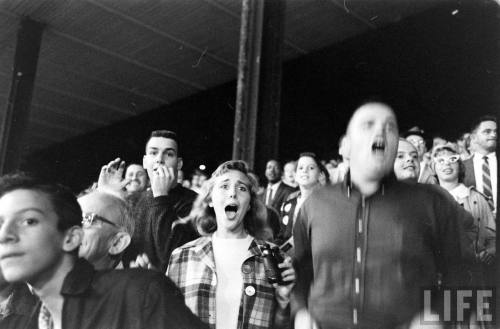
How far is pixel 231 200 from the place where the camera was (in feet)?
5.08

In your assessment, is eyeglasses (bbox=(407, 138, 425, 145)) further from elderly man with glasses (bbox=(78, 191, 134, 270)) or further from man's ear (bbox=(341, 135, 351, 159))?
elderly man with glasses (bbox=(78, 191, 134, 270))

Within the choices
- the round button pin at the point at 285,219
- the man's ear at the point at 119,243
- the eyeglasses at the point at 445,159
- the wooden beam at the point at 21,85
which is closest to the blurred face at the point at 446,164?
the eyeglasses at the point at 445,159

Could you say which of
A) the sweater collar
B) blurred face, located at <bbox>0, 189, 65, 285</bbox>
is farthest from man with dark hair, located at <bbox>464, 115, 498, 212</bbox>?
blurred face, located at <bbox>0, 189, 65, 285</bbox>

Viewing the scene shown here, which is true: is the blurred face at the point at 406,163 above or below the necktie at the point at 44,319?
above

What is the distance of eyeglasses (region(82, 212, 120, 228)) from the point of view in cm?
161

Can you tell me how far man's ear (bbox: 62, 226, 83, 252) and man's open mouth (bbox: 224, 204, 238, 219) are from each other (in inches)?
17.3

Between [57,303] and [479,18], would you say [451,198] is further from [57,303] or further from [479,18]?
[57,303]

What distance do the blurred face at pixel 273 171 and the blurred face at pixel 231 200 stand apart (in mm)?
117

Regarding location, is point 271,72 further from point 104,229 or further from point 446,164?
point 104,229

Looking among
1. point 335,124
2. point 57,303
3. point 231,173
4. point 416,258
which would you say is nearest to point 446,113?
point 335,124

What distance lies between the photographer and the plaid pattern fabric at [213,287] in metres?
1.46

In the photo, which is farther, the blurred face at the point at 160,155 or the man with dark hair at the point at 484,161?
the blurred face at the point at 160,155

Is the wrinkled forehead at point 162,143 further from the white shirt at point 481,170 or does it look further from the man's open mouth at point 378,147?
the white shirt at point 481,170

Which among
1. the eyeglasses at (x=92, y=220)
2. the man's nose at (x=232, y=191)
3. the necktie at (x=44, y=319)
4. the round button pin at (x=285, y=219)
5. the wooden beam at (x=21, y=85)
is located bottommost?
the necktie at (x=44, y=319)
